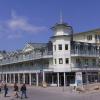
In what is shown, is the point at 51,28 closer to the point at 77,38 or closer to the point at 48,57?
the point at 48,57

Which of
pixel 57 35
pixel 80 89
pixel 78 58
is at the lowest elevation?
pixel 80 89

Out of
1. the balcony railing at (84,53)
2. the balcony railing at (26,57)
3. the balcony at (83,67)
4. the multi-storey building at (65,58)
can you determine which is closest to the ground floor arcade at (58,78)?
the multi-storey building at (65,58)

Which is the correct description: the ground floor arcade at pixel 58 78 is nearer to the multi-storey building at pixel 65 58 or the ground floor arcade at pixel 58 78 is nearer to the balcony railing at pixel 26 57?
the multi-storey building at pixel 65 58

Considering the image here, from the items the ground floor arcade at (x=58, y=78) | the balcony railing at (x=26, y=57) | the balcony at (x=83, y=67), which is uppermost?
the balcony railing at (x=26, y=57)

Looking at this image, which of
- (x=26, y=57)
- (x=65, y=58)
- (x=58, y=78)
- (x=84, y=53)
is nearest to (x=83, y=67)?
(x=84, y=53)

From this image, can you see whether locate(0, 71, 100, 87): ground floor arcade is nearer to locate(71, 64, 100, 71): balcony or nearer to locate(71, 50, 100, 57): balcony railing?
locate(71, 64, 100, 71): balcony

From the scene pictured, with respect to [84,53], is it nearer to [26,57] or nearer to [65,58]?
[65,58]

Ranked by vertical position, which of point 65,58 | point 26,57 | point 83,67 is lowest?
point 83,67

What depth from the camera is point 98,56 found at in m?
71.4

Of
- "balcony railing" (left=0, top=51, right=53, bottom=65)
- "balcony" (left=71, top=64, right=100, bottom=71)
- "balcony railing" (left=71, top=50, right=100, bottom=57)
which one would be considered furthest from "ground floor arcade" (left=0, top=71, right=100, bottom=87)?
"balcony railing" (left=71, top=50, right=100, bottom=57)

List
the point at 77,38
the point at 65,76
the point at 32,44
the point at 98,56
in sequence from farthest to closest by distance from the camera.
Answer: the point at 32,44 < the point at 77,38 < the point at 98,56 < the point at 65,76

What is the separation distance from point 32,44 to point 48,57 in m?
18.2

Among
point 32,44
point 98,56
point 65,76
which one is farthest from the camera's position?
point 32,44

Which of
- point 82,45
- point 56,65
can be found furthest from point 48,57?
point 82,45
